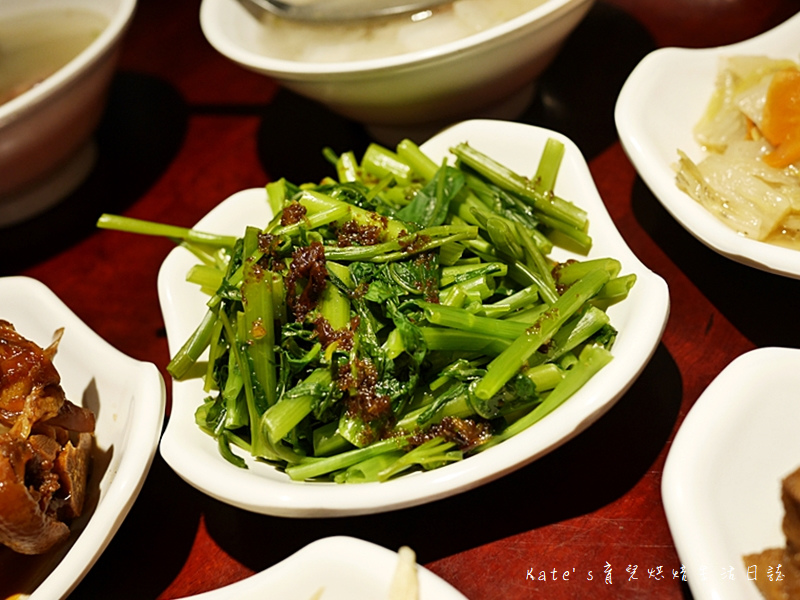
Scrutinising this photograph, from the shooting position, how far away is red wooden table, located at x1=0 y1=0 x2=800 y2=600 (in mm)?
1412

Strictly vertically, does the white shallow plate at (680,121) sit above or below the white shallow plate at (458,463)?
above

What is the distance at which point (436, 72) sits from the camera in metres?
1.94

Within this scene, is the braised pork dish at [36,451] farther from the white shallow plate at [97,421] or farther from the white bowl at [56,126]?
the white bowl at [56,126]

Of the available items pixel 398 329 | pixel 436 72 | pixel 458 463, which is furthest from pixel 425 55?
pixel 458 463

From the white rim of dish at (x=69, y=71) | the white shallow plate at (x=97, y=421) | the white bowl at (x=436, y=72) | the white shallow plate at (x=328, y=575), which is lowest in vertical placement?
the white shallow plate at (x=97, y=421)

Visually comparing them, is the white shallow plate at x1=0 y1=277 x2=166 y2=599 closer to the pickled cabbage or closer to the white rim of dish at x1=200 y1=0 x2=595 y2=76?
the white rim of dish at x1=200 y1=0 x2=595 y2=76

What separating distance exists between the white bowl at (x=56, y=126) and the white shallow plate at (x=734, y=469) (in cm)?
197

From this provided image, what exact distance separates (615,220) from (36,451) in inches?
61.6

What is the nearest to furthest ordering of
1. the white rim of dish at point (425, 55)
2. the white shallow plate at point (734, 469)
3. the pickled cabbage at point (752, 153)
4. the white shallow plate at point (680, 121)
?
the white shallow plate at point (734, 469)
the white shallow plate at point (680, 121)
the pickled cabbage at point (752, 153)
the white rim of dish at point (425, 55)

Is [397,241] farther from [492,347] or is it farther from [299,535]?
[299,535]

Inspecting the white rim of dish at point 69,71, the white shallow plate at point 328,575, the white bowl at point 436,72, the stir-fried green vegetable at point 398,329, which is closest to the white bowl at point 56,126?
the white rim of dish at point 69,71

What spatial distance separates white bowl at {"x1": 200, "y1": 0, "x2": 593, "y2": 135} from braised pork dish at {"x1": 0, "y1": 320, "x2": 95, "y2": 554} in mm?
1013

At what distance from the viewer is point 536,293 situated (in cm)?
160

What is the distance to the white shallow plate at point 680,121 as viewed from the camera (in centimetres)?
158
